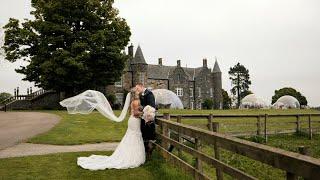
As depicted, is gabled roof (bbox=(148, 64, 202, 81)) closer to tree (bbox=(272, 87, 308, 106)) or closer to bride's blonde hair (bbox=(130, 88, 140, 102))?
tree (bbox=(272, 87, 308, 106))

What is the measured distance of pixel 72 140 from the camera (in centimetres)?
→ 1638

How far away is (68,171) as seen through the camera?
9789mm

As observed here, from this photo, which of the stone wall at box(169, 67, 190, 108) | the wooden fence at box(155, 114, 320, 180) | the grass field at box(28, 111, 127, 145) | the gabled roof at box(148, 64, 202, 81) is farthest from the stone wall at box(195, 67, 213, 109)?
the wooden fence at box(155, 114, 320, 180)

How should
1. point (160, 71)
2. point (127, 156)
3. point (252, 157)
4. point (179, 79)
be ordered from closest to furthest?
point (252, 157) → point (127, 156) → point (160, 71) → point (179, 79)

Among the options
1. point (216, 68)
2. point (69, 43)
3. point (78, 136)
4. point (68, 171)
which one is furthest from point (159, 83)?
point (68, 171)

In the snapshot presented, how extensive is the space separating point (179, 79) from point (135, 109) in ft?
230

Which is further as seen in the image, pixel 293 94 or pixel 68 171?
pixel 293 94

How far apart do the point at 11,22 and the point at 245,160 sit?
35.6 meters

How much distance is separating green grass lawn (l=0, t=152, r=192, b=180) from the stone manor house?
55210mm

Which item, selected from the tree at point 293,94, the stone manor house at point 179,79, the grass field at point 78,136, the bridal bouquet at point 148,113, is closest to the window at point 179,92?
the stone manor house at point 179,79

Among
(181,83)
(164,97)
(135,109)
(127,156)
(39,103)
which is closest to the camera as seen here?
(127,156)

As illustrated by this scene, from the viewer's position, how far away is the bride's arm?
11367mm

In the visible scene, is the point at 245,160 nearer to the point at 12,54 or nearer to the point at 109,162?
the point at 109,162

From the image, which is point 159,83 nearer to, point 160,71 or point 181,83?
point 160,71
